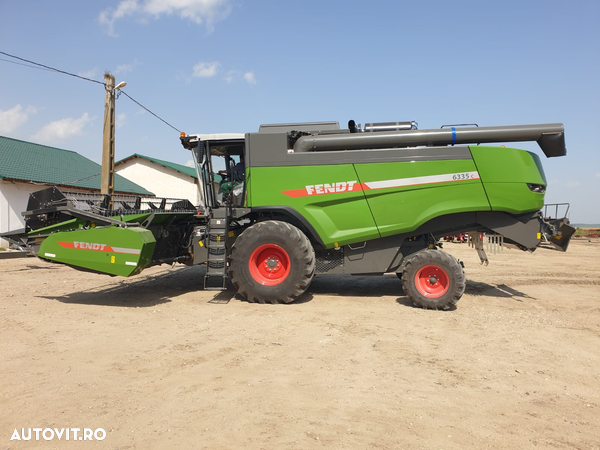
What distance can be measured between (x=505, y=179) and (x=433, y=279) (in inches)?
77.5

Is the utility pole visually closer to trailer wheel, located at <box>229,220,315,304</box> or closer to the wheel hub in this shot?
trailer wheel, located at <box>229,220,315,304</box>

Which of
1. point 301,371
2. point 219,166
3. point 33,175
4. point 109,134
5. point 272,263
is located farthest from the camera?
point 33,175

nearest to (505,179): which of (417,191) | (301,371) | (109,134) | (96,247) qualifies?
(417,191)

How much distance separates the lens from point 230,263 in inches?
277

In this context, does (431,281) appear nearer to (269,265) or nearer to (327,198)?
(327,198)

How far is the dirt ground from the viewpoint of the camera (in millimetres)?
2844

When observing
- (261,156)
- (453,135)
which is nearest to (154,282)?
(261,156)

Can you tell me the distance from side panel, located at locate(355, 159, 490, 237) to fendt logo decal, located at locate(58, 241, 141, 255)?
3.84m

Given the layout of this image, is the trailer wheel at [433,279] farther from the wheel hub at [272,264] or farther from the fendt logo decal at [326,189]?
the wheel hub at [272,264]

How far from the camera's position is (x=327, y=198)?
686 centimetres

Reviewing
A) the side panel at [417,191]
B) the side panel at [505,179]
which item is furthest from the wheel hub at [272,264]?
the side panel at [505,179]

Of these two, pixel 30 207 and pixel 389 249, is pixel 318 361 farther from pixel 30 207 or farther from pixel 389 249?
pixel 30 207

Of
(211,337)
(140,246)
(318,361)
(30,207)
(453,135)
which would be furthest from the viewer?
(30,207)

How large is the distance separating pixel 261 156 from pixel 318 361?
3911mm
